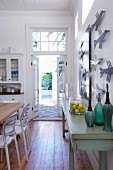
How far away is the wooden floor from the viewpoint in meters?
3.20

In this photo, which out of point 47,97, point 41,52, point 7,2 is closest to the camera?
point 7,2

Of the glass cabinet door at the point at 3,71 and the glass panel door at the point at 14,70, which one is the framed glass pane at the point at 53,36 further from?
the glass cabinet door at the point at 3,71

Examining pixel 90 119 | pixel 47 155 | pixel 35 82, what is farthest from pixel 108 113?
pixel 35 82

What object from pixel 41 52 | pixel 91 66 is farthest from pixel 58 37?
pixel 91 66

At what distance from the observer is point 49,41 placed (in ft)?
22.3

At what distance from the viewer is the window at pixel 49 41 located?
678 cm

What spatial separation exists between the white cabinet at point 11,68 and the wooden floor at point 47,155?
1.97 metres

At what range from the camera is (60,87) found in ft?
22.9

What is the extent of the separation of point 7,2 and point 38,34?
145 cm

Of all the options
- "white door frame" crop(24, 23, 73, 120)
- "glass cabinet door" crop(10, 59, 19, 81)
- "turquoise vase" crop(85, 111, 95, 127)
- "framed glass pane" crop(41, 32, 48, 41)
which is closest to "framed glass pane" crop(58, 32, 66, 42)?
"white door frame" crop(24, 23, 73, 120)

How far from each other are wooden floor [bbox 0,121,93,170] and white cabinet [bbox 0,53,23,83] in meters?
1.97

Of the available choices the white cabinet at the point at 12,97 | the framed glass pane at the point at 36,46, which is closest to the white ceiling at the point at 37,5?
the framed glass pane at the point at 36,46

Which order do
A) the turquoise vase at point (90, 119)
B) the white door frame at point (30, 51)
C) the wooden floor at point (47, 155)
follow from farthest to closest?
the white door frame at point (30, 51)
the wooden floor at point (47, 155)
the turquoise vase at point (90, 119)

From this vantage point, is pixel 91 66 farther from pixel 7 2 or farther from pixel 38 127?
pixel 7 2
